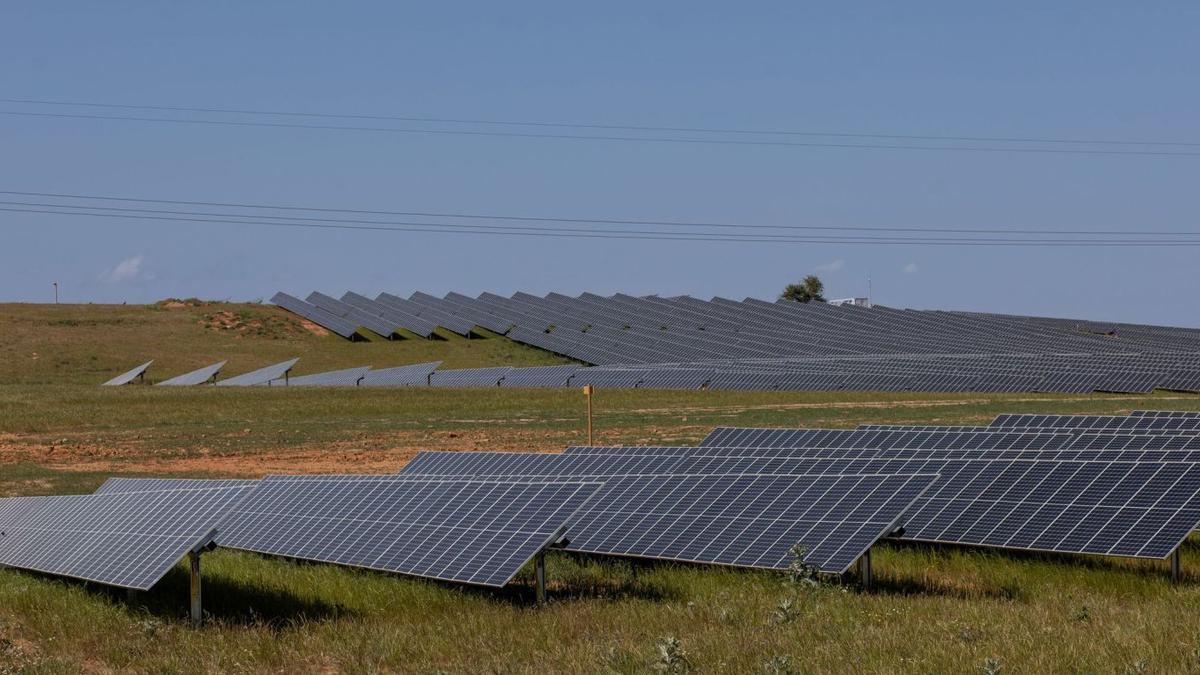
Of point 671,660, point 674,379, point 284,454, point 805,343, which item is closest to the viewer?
point 671,660

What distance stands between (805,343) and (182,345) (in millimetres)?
32181

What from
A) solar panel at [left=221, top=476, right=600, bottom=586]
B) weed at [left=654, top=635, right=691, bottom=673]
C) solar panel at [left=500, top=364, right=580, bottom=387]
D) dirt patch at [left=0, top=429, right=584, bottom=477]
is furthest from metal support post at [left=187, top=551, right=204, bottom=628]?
solar panel at [left=500, top=364, right=580, bottom=387]

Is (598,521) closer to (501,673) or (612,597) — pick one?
(612,597)

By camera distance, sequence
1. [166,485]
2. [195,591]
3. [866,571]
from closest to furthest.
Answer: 1. [195,591]
2. [866,571]
3. [166,485]

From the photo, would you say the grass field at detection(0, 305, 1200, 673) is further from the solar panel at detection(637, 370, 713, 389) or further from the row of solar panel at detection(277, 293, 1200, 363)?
the row of solar panel at detection(277, 293, 1200, 363)

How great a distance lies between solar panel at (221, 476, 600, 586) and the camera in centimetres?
1355

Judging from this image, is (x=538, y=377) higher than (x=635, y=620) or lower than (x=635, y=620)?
lower

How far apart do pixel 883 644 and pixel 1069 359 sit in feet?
196

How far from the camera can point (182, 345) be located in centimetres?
7750

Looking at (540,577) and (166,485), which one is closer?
(540,577)

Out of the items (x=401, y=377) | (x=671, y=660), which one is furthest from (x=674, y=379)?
(x=671, y=660)

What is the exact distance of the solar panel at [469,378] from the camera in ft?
201

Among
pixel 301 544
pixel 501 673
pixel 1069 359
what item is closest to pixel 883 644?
pixel 501 673

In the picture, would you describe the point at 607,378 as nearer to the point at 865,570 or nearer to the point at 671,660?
the point at 865,570
